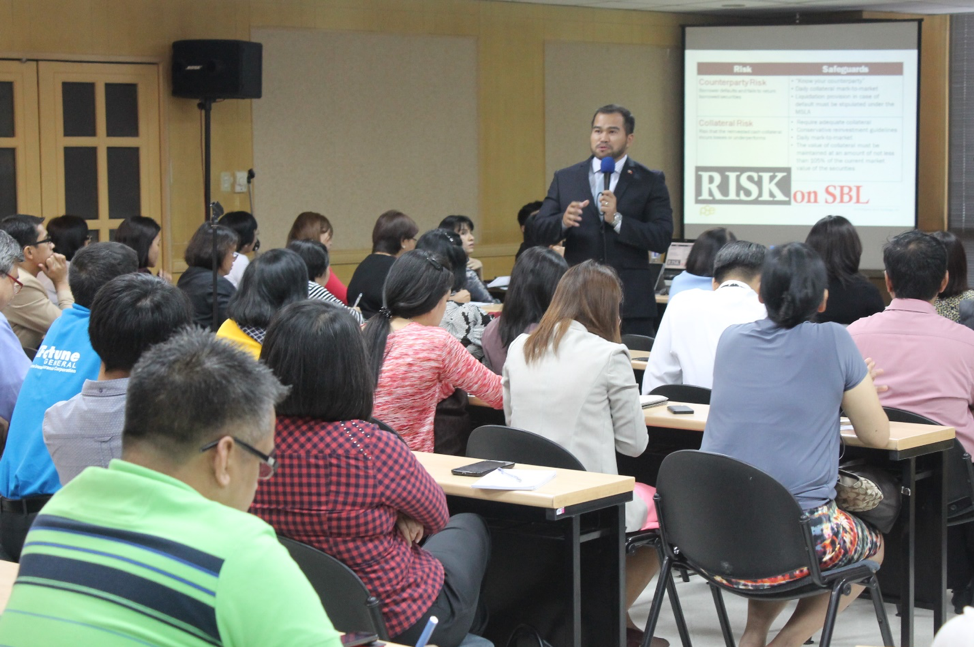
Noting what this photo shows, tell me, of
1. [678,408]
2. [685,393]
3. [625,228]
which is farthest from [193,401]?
[625,228]

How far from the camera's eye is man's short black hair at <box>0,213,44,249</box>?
5.03 metres

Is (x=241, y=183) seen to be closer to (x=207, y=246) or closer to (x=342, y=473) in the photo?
(x=207, y=246)

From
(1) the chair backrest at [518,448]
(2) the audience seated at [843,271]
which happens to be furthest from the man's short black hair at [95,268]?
(2) the audience seated at [843,271]

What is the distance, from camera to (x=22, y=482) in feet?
9.14

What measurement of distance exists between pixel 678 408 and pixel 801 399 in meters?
0.68

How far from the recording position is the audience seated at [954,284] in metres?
4.39

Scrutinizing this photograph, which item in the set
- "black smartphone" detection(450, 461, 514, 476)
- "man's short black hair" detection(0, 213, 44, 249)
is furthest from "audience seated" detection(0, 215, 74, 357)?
"black smartphone" detection(450, 461, 514, 476)

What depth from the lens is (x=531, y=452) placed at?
303cm

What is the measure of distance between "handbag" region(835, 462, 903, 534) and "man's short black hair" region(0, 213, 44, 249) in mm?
3597

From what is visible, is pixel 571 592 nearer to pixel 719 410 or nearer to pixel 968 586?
pixel 719 410

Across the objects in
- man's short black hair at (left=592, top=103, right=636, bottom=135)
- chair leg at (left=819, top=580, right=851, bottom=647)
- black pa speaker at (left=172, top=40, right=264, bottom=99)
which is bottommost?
chair leg at (left=819, top=580, right=851, bottom=647)

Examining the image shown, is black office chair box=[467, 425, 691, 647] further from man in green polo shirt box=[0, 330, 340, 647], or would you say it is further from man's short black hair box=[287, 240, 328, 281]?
man's short black hair box=[287, 240, 328, 281]

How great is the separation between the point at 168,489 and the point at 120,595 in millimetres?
120

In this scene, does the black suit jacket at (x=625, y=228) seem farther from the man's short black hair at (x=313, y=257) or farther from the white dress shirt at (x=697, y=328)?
the white dress shirt at (x=697, y=328)
